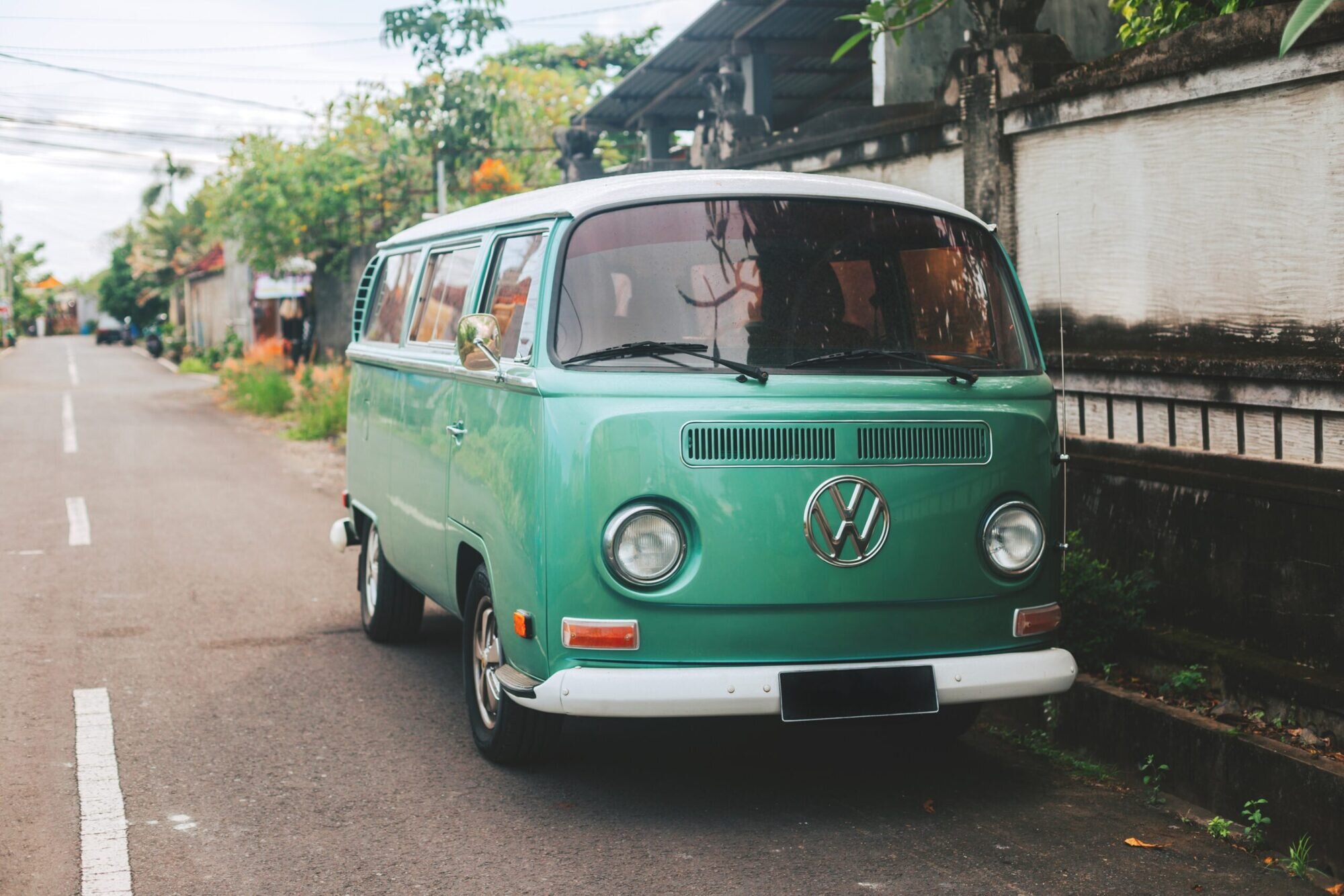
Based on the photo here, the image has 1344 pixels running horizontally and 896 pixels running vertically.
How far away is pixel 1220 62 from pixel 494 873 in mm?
4278

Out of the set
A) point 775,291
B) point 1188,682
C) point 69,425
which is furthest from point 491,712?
point 69,425

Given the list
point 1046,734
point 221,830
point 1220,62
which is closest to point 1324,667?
point 1046,734

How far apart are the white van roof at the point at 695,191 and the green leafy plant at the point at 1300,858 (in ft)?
7.73

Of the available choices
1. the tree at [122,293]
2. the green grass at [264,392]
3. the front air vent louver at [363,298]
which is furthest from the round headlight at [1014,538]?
the tree at [122,293]

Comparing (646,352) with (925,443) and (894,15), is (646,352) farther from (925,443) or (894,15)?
(894,15)

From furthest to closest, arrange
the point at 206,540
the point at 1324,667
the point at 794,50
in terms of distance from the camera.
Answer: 1. the point at 794,50
2. the point at 206,540
3. the point at 1324,667

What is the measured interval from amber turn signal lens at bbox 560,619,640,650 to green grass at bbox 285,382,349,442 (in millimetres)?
15119

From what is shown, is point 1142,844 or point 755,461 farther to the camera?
point 1142,844

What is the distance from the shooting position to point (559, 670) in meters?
4.57

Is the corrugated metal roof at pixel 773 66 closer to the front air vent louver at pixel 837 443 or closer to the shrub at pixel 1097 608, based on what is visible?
the shrub at pixel 1097 608

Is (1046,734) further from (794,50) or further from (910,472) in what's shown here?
(794,50)

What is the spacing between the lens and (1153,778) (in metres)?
5.22

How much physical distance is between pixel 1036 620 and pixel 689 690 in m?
1.28

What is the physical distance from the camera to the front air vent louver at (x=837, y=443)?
4.51 m
